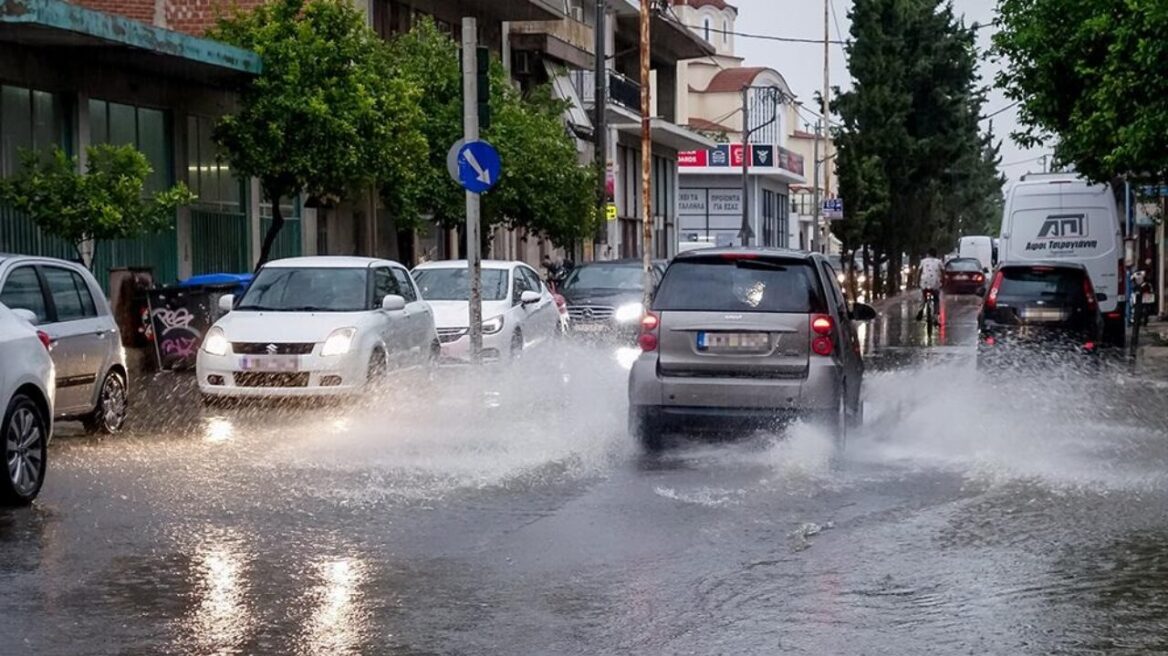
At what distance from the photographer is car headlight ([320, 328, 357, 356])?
1714cm

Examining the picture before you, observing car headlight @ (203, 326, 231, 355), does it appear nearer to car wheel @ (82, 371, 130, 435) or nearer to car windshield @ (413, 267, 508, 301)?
car wheel @ (82, 371, 130, 435)

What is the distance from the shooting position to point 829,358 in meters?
13.3

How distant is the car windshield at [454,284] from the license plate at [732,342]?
32.1 ft

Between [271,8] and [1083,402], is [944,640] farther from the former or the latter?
[271,8]

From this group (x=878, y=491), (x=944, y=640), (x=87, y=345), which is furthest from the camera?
(x=87, y=345)

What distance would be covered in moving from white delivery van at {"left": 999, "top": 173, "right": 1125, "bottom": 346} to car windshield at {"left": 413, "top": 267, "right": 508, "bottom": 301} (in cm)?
1031

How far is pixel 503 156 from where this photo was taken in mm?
34125

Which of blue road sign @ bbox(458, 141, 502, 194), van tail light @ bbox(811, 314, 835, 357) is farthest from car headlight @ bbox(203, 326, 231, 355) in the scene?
van tail light @ bbox(811, 314, 835, 357)

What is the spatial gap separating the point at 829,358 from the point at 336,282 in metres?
7.08

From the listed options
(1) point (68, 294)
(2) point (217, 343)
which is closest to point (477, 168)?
(2) point (217, 343)

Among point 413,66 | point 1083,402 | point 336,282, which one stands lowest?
point 1083,402

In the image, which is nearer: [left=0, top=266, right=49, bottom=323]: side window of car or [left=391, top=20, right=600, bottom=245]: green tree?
[left=0, top=266, right=49, bottom=323]: side window of car

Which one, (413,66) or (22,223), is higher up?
(413,66)

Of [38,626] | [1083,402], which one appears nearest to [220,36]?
[1083,402]
